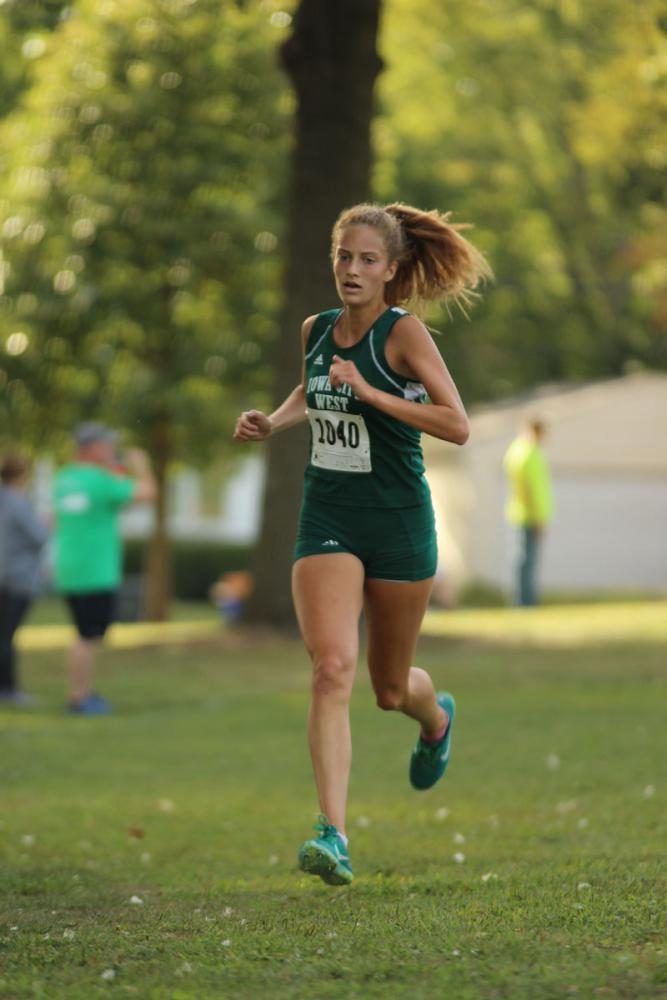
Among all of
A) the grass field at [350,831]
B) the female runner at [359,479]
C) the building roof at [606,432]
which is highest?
the building roof at [606,432]

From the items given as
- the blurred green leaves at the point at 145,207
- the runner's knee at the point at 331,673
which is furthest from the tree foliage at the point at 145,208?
the runner's knee at the point at 331,673

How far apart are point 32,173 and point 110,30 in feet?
7.68

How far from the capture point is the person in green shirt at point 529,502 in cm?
2030

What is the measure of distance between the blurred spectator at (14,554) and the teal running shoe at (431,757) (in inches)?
288

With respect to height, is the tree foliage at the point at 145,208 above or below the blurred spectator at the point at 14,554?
above

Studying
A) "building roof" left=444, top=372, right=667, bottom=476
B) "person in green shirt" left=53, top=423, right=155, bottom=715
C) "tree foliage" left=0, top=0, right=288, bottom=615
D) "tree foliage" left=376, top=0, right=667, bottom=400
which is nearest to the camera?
"person in green shirt" left=53, top=423, right=155, bottom=715

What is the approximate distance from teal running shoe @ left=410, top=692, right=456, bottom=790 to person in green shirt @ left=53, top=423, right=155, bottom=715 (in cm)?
613

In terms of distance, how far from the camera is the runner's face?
6016 mm

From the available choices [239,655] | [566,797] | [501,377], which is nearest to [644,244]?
[501,377]

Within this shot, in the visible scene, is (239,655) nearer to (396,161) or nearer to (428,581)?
(428,581)

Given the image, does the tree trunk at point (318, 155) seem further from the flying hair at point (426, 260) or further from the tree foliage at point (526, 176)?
the tree foliage at point (526, 176)

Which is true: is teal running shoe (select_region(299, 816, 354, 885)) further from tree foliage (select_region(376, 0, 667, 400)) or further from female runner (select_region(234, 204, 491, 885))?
tree foliage (select_region(376, 0, 667, 400))

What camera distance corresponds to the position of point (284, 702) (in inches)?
548

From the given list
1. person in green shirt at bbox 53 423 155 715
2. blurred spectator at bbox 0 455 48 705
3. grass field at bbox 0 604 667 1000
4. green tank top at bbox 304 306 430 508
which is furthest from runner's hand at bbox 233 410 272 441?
blurred spectator at bbox 0 455 48 705
